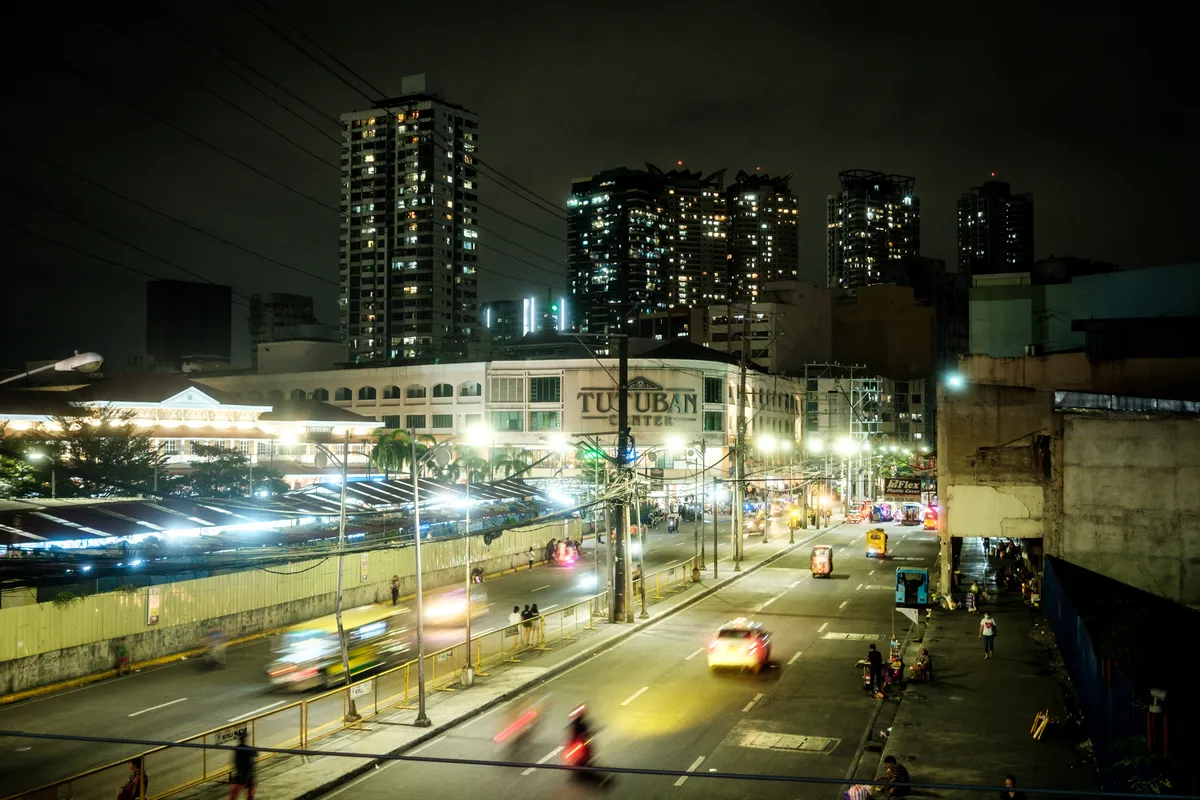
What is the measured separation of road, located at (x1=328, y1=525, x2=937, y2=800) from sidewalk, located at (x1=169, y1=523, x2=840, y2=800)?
15.3 inches

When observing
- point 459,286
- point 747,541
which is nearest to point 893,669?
point 747,541

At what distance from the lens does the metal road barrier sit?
688 inches

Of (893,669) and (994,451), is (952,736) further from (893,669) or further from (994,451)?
(994,451)

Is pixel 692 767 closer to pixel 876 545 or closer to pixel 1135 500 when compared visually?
pixel 1135 500

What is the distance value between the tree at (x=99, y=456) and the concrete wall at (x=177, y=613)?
1380 cm

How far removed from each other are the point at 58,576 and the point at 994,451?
3701cm

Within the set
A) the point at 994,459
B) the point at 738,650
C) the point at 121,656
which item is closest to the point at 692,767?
the point at 738,650

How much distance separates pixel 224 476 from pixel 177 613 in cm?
3069

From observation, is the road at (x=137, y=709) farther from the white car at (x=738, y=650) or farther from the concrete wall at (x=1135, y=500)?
the concrete wall at (x=1135, y=500)

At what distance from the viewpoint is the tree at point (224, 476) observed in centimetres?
5934

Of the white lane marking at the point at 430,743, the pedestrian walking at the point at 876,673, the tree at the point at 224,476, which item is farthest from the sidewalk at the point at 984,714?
the tree at the point at 224,476

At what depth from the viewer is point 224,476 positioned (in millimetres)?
61750

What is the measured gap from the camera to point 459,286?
596ft

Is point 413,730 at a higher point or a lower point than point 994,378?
lower
